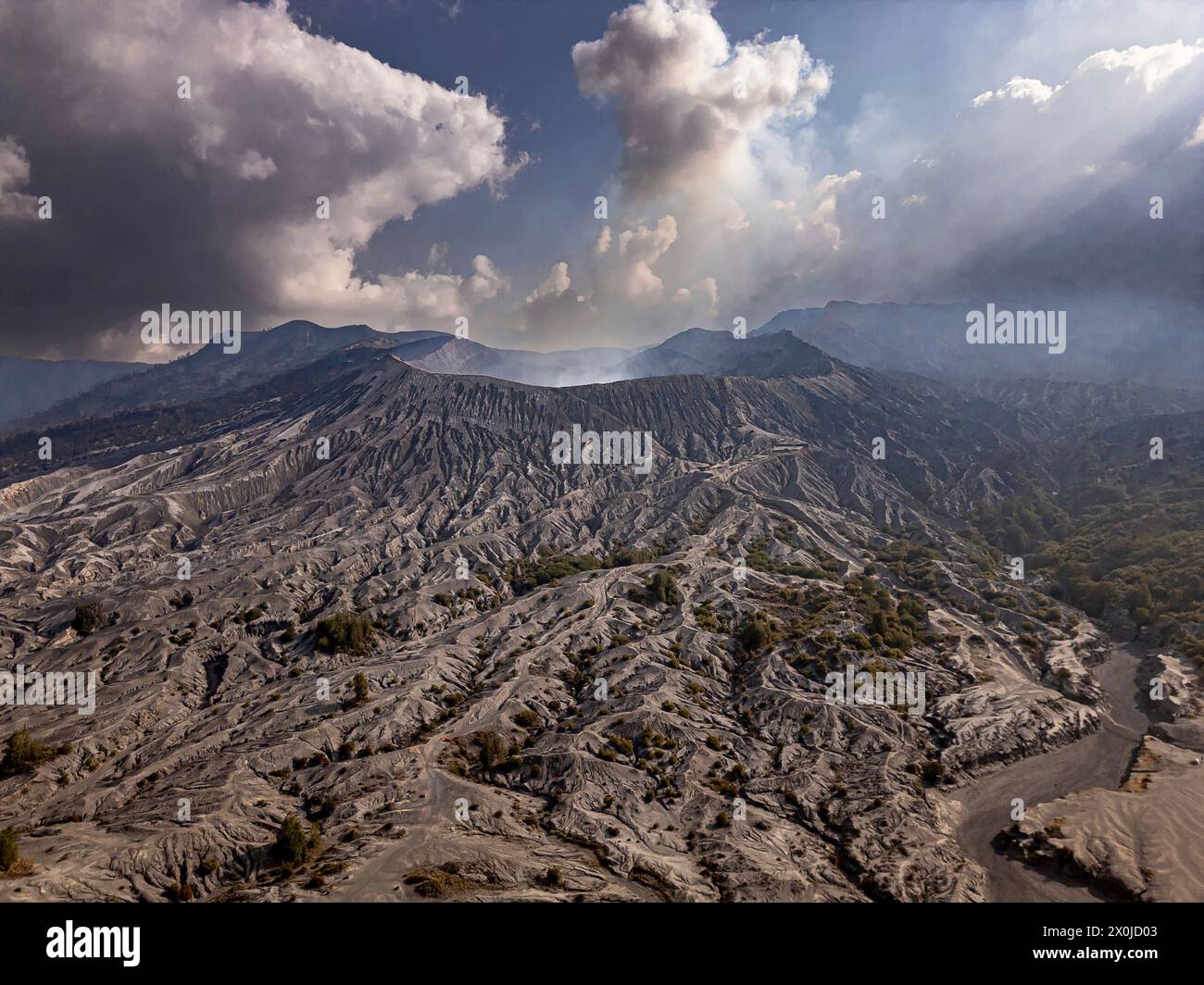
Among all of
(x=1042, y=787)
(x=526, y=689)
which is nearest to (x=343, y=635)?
(x=526, y=689)

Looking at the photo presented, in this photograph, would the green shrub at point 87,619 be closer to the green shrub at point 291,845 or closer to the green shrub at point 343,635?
the green shrub at point 343,635

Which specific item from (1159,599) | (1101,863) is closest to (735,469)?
(1159,599)

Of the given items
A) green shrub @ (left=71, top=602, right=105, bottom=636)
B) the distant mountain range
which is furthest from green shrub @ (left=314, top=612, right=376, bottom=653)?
green shrub @ (left=71, top=602, right=105, bottom=636)

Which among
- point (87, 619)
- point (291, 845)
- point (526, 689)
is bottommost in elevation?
point (291, 845)

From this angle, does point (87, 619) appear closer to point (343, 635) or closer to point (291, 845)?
point (343, 635)

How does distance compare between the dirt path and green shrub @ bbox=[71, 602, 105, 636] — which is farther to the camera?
green shrub @ bbox=[71, 602, 105, 636]

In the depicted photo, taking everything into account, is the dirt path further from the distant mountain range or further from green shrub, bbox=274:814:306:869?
green shrub, bbox=274:814:306:869

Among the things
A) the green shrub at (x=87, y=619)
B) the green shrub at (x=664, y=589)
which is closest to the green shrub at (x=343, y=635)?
the green shrub at (x=87, y=619)
